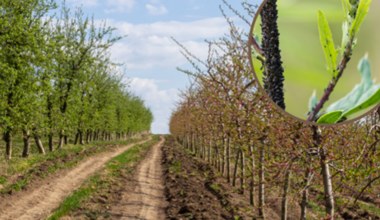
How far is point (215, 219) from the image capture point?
12086 mm

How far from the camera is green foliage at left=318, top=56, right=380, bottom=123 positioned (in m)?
1.05

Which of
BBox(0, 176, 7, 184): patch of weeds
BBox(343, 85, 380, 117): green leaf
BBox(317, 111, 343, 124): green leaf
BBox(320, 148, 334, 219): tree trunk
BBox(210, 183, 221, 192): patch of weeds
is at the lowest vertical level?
BBox(210, 183, 221, 192): patch of weeds

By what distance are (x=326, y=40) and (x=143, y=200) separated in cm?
1529

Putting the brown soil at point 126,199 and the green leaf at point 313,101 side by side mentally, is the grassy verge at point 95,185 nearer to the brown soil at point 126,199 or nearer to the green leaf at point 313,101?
the brown soil at point 126,199

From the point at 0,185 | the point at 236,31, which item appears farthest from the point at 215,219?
the point at 0,185

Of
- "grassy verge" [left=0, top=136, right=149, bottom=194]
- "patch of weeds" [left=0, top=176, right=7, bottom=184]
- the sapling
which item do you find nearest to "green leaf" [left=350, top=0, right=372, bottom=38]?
the sapling

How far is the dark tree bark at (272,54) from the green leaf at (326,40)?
0.11 metres

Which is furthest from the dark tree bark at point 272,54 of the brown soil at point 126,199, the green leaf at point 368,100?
the brown soil at point 126,199

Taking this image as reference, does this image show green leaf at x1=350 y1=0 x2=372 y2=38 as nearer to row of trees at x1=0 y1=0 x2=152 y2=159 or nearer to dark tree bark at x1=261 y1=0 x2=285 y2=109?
dark tree bark at x1=261 y1=0 x2=285 y2=109

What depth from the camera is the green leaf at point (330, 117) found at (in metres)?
1.15

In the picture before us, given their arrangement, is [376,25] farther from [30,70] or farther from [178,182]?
[30,70]

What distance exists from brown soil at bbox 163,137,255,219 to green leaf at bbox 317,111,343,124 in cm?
1130

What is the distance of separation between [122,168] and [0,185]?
8724 millimetres

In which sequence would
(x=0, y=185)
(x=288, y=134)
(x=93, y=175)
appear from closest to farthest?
(x=288, y=134), (x=0, y=185), (x=93, y=175)
